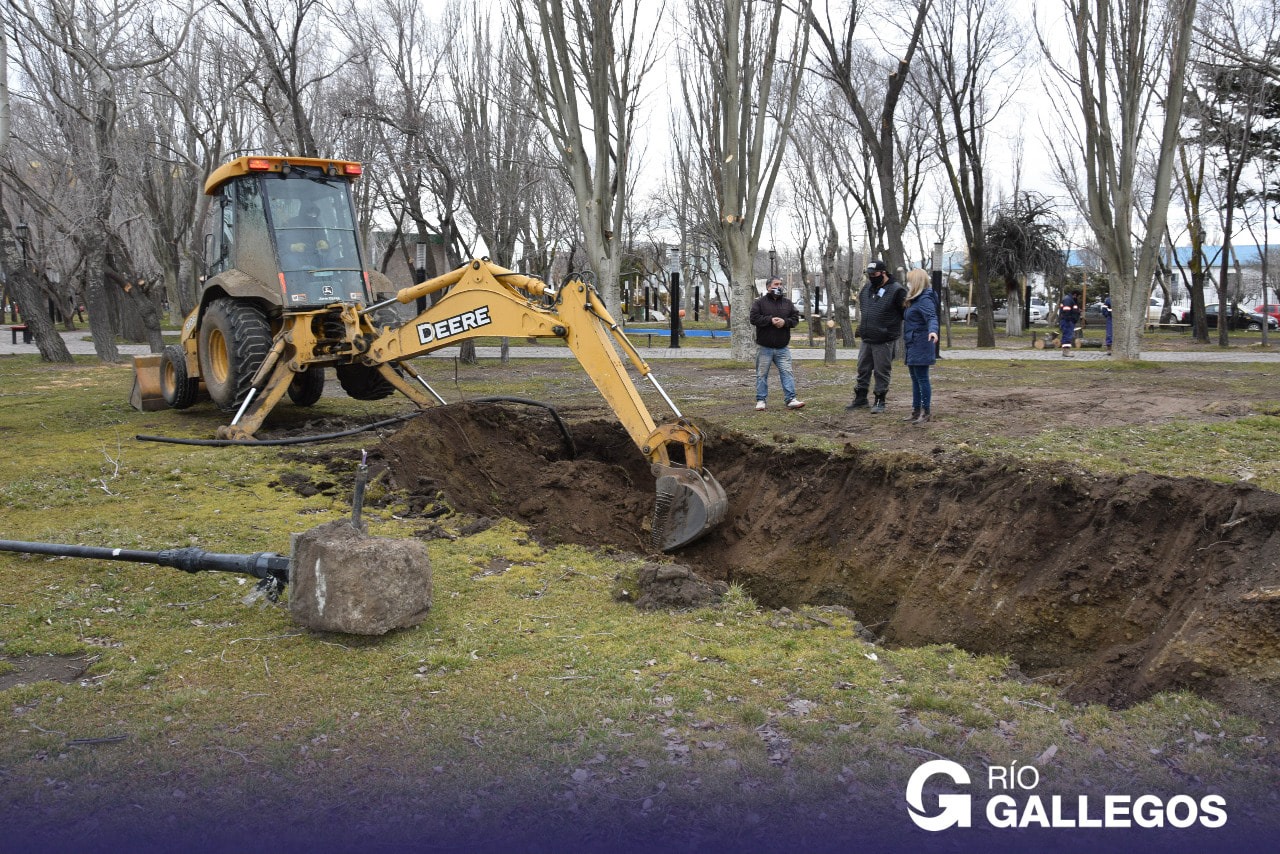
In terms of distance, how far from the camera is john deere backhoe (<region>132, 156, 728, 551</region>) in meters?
9.05

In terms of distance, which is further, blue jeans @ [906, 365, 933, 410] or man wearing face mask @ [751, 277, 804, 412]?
man wearing face mask @ [751, 277, 804, 412]

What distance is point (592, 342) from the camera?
26.0 feet

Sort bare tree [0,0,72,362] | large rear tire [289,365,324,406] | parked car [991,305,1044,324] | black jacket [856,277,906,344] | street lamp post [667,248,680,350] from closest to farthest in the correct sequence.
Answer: black jacket [856,277,906,344] → large rear tire [289,365,324,406] → bare tree [0,0,72,362] → street lamp post [667,248,680,350] → parked car [991,305,1044,324]

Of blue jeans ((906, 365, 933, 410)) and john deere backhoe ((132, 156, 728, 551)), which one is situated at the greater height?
john deere backhoe ((132, 156, 728, 551))

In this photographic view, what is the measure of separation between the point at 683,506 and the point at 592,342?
5.22ft

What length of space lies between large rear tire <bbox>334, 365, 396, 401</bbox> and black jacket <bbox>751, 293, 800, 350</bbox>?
4.69 metres

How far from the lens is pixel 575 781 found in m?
3.62

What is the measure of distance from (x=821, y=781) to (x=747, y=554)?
13.1 ft

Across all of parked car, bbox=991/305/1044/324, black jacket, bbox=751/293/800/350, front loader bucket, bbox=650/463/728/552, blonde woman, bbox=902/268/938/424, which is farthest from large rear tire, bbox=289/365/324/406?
parked car, bbox=991/305/1044/324

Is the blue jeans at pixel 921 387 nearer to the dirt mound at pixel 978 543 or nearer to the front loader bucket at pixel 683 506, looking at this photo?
the dirt mound at pixel 978 543

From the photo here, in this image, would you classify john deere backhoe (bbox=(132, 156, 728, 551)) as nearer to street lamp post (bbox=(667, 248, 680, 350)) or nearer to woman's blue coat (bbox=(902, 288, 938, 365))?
woman's blue coat (bbox=(902, 288, 938, 365))

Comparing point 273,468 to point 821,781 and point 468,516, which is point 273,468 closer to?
point 468,516

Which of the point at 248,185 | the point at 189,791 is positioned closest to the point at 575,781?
the point at 189,791

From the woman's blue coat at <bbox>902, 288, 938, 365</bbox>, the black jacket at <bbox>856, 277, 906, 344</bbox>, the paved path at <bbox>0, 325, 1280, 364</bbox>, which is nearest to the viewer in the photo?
the woman's blue coat at <bbox>902, 288, 938, 365</bbox>
